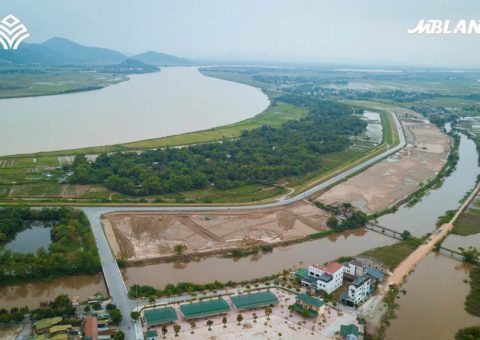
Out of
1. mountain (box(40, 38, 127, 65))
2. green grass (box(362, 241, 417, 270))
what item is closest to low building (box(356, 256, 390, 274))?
green grass (box(362, 241, 417, 270))

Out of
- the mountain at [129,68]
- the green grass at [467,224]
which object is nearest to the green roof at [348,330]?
the green grass at [467,224]

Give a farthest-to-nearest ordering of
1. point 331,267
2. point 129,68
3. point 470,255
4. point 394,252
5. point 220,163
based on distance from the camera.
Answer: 1. point 129,68
2. point 220,163
3. point 394,252
4. point 470,255
5. point 331,267

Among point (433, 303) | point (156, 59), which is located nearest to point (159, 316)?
point (433, 303)

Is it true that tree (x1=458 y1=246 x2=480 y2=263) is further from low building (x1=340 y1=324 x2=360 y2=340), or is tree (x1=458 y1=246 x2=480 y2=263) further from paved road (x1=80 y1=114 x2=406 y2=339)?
paved road (x1=80 y1=114 x2=406 y2=339)

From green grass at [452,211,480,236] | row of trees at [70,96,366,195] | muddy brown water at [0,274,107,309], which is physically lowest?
muddy brown water at [0,274,107,309]

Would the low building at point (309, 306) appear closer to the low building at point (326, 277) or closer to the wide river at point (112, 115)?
the low building at point (326, 277)

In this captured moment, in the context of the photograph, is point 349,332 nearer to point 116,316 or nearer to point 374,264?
point 374,264
